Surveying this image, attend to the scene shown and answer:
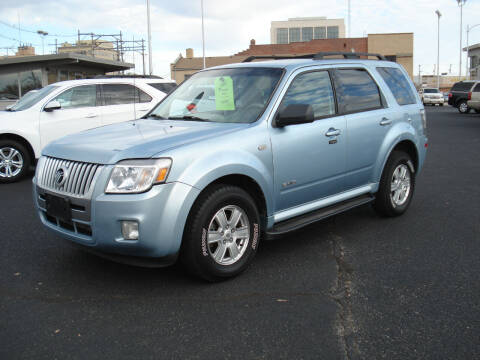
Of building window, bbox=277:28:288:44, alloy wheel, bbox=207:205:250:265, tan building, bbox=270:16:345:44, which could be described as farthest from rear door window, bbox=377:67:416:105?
building window, bbox=277:28:288:44

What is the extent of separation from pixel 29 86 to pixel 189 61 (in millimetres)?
58046

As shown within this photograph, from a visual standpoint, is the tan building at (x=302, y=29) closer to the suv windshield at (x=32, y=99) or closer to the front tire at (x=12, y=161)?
the suv windshield at (x=32, y=99)

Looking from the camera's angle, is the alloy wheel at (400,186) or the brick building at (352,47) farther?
the brick building at (352,47)

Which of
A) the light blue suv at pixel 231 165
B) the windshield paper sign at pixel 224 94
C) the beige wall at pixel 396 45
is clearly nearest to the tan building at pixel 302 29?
the beige wall at pixel 396 45

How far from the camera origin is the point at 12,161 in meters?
9.09

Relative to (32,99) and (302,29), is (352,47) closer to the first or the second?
(32,99)

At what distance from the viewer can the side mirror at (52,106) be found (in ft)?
30.1

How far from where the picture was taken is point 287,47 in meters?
71.3

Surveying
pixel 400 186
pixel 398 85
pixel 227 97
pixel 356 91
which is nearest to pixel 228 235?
pixel 227 97

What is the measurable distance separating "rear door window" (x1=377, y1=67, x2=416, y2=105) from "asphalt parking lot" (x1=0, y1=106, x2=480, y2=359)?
61.6 inches

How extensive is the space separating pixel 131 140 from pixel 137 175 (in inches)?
18.9

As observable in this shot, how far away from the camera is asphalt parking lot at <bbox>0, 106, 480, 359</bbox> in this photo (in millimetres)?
3043

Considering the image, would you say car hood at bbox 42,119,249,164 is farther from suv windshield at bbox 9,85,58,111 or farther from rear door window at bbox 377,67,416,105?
suv windshield at bbox 9,85,58,111

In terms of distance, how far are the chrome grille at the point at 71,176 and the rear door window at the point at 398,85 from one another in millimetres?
3667
